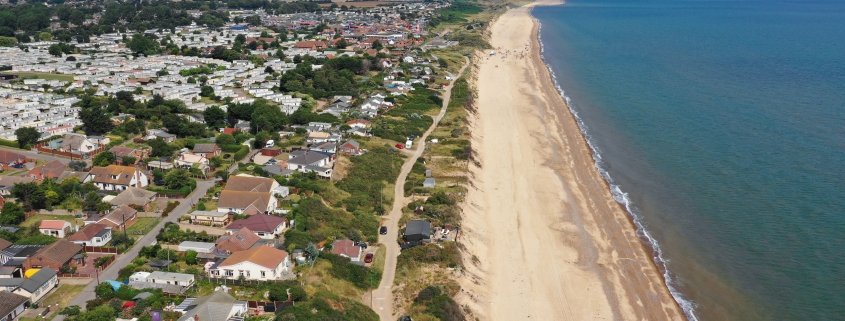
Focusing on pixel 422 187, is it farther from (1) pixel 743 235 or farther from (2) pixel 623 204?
(1) pixel 743 235

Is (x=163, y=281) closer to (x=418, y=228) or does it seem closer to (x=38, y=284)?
(x=38, y=284)

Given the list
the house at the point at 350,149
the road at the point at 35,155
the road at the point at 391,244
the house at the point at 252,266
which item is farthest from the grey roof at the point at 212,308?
the road at the point at 35,155

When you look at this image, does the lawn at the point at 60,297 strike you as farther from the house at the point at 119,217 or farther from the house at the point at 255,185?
the house at the point at 255,185

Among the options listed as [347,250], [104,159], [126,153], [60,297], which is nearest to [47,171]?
[104,159]

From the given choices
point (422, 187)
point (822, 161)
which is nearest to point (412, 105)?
point (422, 187)

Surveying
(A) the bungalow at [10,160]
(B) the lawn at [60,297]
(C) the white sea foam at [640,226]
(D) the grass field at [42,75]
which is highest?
(B) the lawn at [60,297]

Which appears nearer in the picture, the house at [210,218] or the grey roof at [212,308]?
the grey roof at [212,308]
